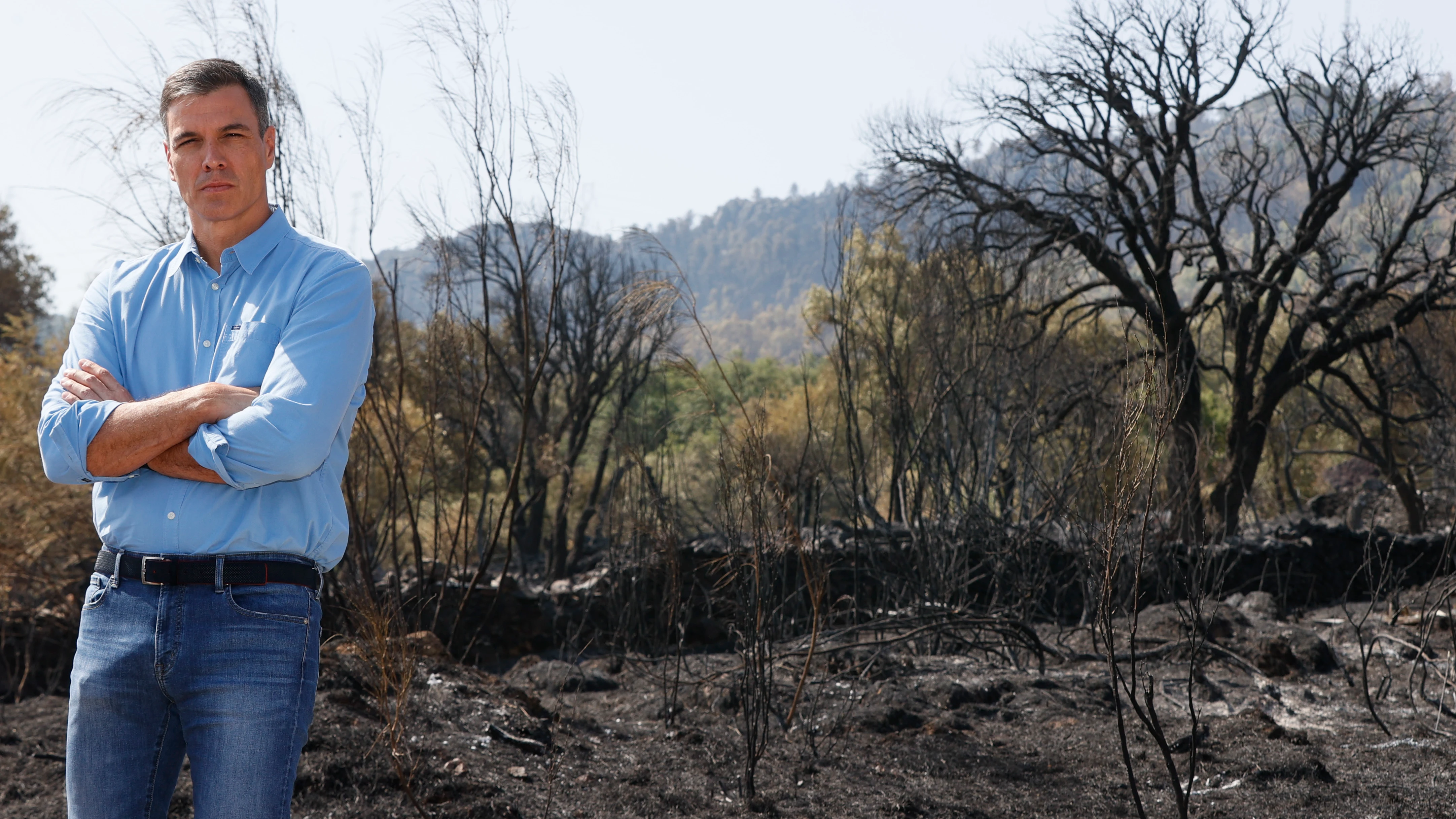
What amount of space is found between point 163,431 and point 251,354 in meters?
0.20

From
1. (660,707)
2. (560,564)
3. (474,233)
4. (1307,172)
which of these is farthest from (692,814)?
→ (1307,172)

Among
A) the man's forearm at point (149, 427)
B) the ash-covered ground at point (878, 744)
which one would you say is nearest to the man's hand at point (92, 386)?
the man's forearm at point (149, 427)

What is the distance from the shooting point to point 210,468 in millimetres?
1611

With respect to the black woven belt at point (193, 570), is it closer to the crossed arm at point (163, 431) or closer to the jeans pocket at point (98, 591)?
the jeans pocket at point (98, 591)

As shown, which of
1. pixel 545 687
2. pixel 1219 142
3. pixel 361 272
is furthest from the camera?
pixel 1219 142

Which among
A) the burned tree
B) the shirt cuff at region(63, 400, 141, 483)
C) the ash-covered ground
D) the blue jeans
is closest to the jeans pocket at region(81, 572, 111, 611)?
the blue jeans

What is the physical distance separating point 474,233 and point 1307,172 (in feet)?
46.5

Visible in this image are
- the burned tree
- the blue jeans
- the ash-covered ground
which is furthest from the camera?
the burned tree

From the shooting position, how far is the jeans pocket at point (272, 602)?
1.57m

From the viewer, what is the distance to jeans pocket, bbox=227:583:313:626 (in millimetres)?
1574

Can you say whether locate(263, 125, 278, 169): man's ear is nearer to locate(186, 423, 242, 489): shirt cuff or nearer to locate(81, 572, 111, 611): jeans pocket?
locate(186, 423, 242, 489): shirt cuff

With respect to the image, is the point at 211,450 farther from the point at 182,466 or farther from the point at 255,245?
the point at 255,245

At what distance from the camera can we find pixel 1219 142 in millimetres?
16734

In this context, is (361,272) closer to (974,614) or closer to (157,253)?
(157,253)
